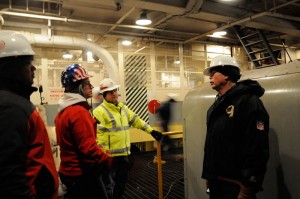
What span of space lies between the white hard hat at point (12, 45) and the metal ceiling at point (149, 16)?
3978 mm

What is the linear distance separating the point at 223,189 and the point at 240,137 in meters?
0.42

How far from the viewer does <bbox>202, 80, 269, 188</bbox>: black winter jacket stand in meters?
1.67

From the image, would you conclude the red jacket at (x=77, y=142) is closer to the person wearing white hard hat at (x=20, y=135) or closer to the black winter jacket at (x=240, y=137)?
the person wearing white hard hat at (x=20, y=135)

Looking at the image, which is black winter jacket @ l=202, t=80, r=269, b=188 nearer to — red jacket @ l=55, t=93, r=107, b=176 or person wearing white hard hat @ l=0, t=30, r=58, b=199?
red jacket @ l=55, t=93, r=107, b=176

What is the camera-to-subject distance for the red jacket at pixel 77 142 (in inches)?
78.7

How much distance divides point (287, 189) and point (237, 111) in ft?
2.56

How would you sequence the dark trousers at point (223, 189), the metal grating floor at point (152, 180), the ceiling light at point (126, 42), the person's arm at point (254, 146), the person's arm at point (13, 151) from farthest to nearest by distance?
the ceiling light at point (126, 42)
the metal grating floor at point (152, 180)
the dark trousers at point (223, 189)
the person's arm at point (254, 146)
the person's arm at point (13, 151)

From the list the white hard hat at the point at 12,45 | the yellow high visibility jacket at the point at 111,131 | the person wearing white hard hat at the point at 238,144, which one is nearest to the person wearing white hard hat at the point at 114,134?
the yellow high visibility jacket at the point at 111,131

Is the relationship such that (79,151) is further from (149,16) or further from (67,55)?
(67,55)

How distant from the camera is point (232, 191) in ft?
5.94

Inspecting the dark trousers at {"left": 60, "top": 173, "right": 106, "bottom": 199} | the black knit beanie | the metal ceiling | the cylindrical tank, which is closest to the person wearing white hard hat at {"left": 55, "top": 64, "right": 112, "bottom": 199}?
the dark trousers at {"left": 60, "top": 173, "right": 106, "bottom": 199}

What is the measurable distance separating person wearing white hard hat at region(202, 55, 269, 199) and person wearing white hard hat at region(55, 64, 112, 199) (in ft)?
2.98

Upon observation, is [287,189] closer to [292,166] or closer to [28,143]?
[292,166]

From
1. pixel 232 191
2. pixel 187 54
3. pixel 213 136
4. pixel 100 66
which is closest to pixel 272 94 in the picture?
pixel 213 136
